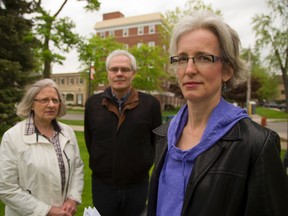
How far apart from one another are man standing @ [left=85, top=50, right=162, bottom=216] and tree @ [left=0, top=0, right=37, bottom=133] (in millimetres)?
9199

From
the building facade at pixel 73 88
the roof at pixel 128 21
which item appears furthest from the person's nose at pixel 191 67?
the building facade at pixel 73 88

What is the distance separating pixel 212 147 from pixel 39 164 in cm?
179

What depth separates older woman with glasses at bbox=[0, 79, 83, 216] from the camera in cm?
264

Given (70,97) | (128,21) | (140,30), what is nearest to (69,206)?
(140,30)

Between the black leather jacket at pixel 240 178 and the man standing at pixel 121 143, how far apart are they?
1800 millimetres

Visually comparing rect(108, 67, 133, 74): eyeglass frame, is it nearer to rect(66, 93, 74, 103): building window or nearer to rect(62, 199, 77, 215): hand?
rect(62, 199, 77, 215): hand

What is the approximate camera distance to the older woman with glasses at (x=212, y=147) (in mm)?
1408

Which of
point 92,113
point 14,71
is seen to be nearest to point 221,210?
point 92,113

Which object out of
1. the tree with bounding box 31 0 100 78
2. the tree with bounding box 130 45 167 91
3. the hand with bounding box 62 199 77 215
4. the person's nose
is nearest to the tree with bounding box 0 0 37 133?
the tree with bounding box 31 0 100 78

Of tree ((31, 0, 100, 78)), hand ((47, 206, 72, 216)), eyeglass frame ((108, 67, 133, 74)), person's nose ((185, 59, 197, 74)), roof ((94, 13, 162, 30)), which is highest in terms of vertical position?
roof ((94, 13, 162, 30))

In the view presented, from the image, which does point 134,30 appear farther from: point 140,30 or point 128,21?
point 128,21

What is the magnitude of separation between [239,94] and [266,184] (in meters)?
40.8

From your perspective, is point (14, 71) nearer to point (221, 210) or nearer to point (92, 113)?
point (92, 113)

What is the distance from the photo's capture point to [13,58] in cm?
1218
